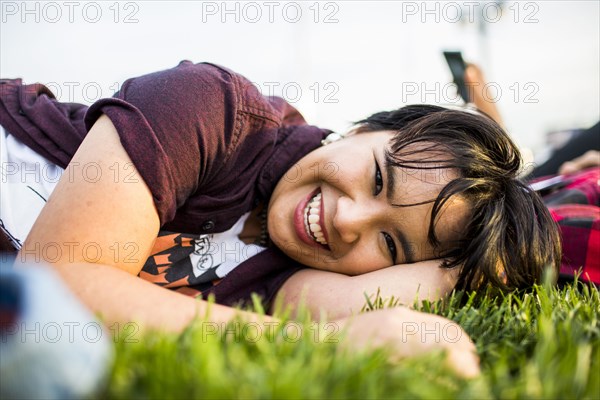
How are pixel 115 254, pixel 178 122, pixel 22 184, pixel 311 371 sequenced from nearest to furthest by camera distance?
pixel 311 371 < pixel 115 254 < pixel 178 122 < pixel 22 184

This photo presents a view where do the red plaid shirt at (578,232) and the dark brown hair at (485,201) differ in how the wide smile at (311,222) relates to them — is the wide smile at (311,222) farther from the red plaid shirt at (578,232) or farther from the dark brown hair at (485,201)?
the red plaid shirt at (578,232)

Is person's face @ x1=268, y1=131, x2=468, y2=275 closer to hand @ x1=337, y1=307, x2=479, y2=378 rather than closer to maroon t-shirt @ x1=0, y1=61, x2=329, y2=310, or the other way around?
maroon t-shirt @ x1=0, y1=61, x2=329, y2=310

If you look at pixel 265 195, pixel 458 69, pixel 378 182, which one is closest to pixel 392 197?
pixel 378 182

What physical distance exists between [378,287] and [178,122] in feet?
1.72

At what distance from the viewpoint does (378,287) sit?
1.19 meters

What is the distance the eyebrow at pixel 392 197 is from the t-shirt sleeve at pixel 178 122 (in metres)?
0.34

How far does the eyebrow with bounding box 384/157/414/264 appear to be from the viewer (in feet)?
4.03

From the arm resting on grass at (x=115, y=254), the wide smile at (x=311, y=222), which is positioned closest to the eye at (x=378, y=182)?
the wide smile at (x=311, y=222)

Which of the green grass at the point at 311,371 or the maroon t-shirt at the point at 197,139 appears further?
the maroon t-shirt at the point at 197,139

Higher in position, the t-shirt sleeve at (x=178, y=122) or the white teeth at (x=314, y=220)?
the t-shirt sleeve at (x=178, y=122)

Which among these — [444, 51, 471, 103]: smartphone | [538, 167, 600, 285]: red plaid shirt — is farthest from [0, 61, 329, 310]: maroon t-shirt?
[444, 51, 471, 103]: smartphone

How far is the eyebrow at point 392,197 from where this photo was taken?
1228mm

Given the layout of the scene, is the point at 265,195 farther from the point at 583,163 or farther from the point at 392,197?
the point at 583,163

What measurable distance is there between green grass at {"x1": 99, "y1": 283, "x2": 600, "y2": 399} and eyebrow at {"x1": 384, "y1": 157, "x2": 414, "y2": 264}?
472 millimetres
